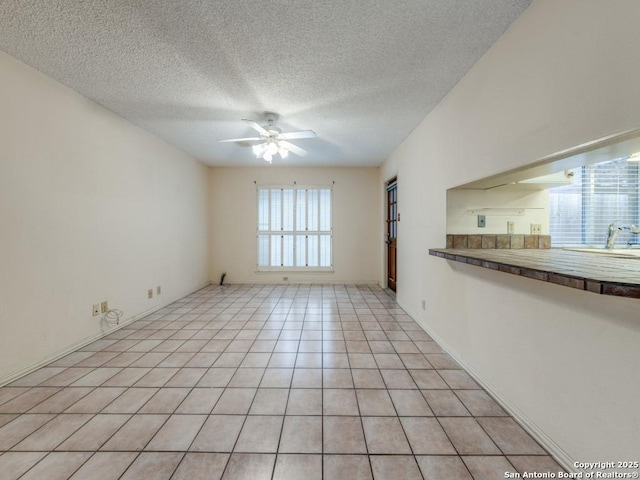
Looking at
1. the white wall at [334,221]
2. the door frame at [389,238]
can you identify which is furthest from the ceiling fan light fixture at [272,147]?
the door frame at [389,238]

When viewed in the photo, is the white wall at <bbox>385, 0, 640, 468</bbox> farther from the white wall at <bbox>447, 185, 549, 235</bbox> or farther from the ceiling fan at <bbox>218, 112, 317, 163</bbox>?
the ceiling fan at <bbox>218, 112, 317, 163</bbox>

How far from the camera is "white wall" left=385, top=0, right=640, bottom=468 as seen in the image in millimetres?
1034

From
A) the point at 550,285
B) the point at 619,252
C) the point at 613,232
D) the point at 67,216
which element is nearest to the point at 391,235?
the point at 613,232

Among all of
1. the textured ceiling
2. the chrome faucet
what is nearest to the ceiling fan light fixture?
the textured ceiling

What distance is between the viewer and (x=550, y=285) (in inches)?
53.7

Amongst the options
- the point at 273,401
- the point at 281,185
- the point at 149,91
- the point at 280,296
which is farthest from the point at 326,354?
the point at 281,185

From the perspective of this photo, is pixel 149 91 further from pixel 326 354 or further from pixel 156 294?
pixel 326 354

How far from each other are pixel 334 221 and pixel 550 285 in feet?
14.2

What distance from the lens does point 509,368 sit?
5.49ft

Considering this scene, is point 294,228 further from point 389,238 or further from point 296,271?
point 389,238

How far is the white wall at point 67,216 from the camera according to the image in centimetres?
200

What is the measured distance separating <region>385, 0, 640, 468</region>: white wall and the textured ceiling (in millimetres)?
332

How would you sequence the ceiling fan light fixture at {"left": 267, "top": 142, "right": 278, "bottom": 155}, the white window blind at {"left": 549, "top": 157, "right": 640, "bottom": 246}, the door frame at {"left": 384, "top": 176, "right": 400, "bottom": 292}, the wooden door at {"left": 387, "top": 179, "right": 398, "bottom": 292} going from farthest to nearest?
the door frame at {"left": 384, "top": 176, "right": 400, "bottom": 292} < the wooden door at {"left": 387, "top": 179, "right": 398, "bottom": 292} < the ceiling fan light fixture at {"left": 267, "top": 142, "right": 278, "bottom": 155} < the white window blind at {"left": 549, "top": 157, "right": 640, "bottom": 246}

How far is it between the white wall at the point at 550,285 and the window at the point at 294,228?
336cm
